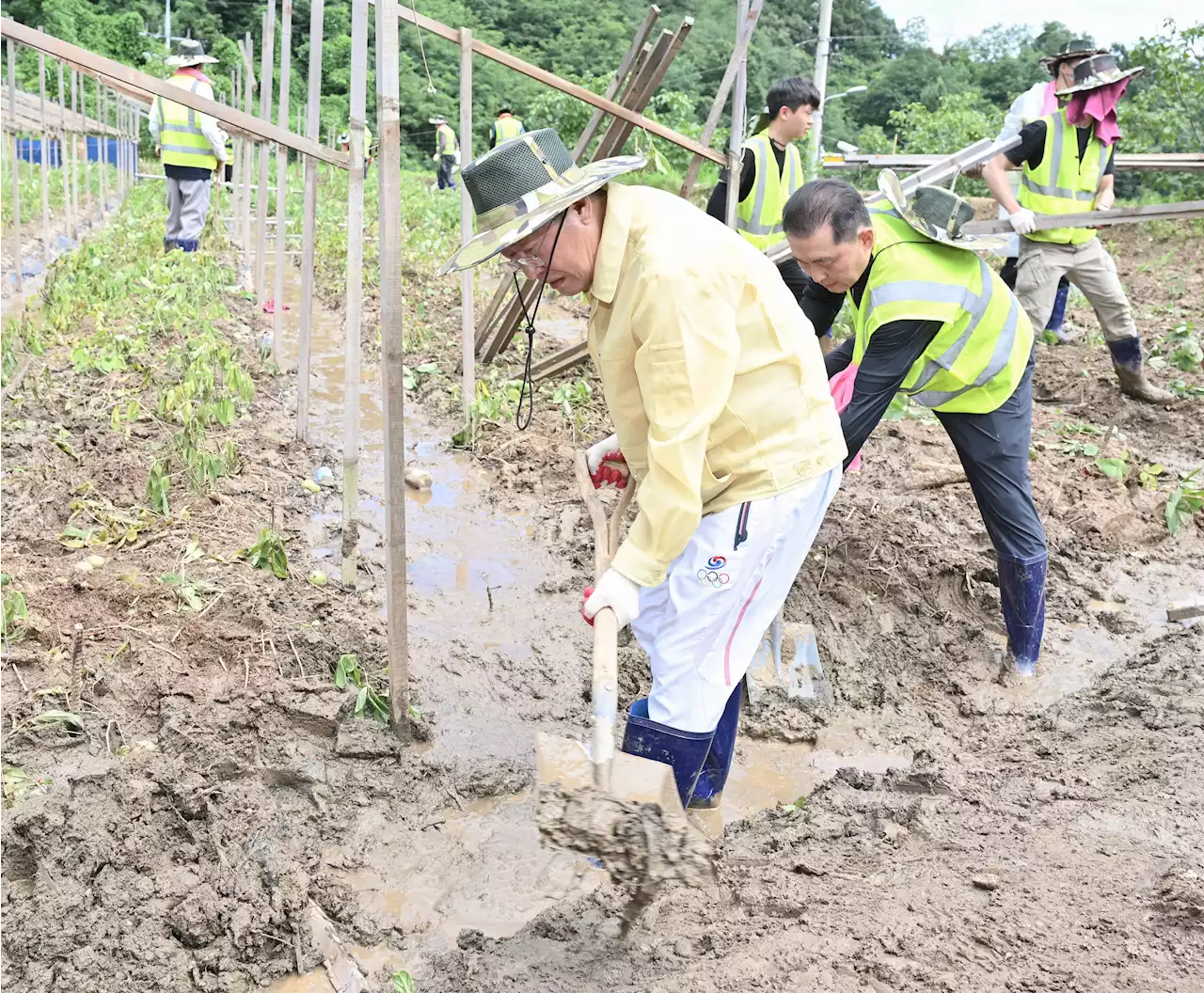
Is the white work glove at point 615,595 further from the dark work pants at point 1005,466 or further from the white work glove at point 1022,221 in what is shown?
the white work glove at point 1022,221

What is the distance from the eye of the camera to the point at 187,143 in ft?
29.1

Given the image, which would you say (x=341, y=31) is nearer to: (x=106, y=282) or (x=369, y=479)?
(x=106, y=282)

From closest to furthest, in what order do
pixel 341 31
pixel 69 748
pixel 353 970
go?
1. pixel 353 970
2. pixel 69 748
3. pixel 341 31

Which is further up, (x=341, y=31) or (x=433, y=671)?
(x=341, y=31)

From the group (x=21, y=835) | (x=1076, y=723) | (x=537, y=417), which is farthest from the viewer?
(x=537, y=417)

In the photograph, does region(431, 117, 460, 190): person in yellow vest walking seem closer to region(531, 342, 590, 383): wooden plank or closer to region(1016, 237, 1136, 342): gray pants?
region(531, 342, 590, 383): wooden plank

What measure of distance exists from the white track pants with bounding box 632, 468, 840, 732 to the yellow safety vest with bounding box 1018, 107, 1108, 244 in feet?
14.5

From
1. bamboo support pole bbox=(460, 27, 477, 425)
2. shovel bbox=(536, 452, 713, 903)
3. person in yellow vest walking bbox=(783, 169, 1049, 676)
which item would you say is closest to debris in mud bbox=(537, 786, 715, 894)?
shovel bbox=(536, 452, 713, 903)

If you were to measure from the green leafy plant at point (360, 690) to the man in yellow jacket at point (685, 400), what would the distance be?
1066 mm

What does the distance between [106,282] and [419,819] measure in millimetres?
6384

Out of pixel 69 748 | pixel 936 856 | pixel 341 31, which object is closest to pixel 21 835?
pixel 69 748

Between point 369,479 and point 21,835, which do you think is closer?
point 21,835

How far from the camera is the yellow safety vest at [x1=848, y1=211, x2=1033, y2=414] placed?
321 centimetres

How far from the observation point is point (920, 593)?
4.34 meters
